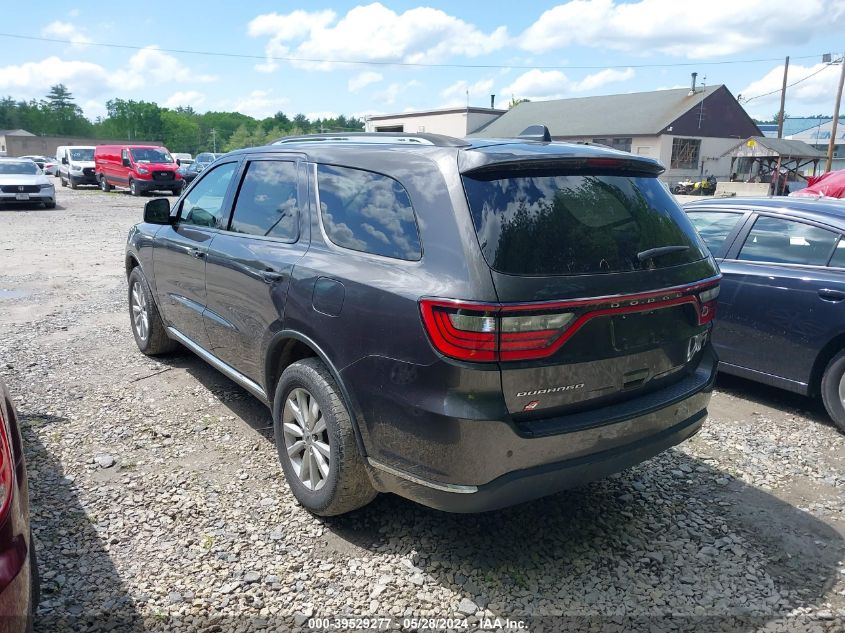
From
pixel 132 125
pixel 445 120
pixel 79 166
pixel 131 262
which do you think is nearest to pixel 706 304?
pixel 131 262

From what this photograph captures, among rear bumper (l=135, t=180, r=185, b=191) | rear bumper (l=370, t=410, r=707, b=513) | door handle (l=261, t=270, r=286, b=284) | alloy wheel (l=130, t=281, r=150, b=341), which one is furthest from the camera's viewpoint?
rear bumper (l=135, t=180, r=185, b=191)

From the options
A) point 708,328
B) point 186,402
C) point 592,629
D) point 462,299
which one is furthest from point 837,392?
point 186,402

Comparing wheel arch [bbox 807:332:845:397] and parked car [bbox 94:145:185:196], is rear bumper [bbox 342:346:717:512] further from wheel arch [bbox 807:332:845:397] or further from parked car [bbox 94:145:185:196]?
parked car [bbox 94:145:185:196]

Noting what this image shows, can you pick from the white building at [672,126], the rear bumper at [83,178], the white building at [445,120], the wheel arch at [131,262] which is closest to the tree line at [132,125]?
the white building at [445,120]

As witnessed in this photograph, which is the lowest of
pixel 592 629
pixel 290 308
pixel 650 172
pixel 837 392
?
pixel 592 629

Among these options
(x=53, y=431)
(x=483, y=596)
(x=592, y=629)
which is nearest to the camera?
(x=592, y=629)

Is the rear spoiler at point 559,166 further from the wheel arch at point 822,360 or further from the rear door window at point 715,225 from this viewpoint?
the rear door window at point 715,225

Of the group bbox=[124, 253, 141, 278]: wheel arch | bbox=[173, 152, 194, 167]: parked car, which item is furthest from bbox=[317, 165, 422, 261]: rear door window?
bbox=[173, 152, 194, 167]: parked car

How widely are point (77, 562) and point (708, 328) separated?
3.25 meters

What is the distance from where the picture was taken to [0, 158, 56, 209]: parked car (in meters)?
19.8

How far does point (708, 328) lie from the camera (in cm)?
333

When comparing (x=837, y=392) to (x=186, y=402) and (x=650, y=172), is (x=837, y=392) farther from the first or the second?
(x=186, y=402)

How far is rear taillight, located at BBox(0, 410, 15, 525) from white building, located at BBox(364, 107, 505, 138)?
56953 mm

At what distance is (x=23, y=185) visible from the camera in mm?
19984
